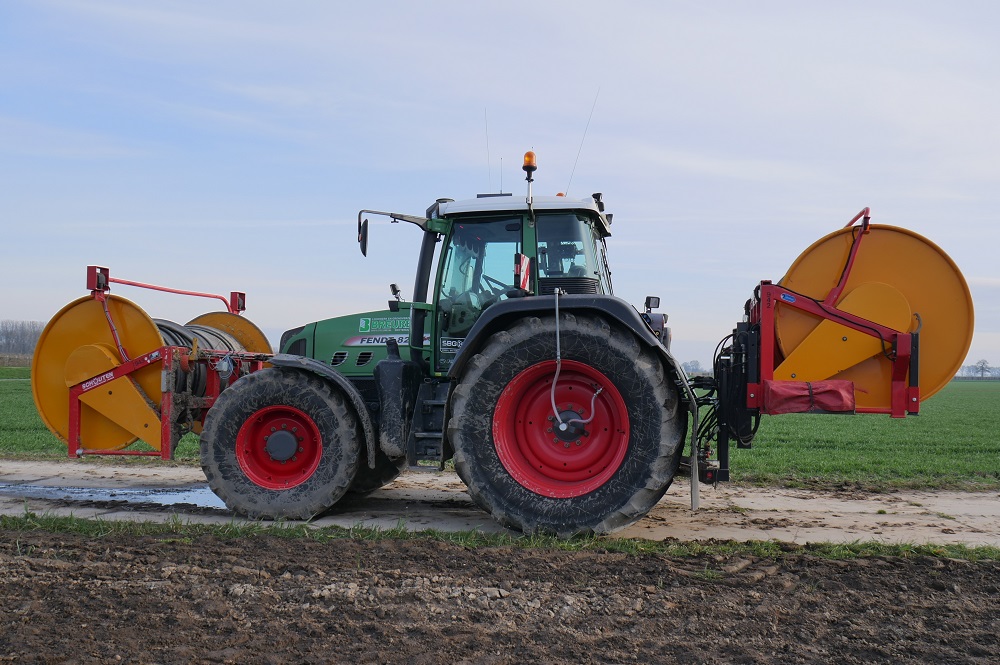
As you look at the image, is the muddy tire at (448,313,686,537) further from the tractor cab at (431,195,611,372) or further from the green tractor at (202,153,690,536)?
the tractor cab at (431,195,611,372)

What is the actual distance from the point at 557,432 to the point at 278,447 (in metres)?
2.49

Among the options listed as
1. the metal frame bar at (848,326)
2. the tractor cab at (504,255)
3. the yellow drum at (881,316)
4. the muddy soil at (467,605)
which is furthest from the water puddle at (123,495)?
the yellow drum at (881,316)

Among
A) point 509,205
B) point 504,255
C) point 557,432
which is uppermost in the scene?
point 509,205

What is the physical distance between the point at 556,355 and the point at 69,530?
13.4 ft

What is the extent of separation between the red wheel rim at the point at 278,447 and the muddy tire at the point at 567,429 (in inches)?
61.5

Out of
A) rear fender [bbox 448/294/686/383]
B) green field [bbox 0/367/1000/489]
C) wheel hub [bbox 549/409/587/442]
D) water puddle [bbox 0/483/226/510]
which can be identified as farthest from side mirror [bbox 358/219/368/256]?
green field [bbox 0/367/1000/489]

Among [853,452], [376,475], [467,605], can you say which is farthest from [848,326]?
[853,452]

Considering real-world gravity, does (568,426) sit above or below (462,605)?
above

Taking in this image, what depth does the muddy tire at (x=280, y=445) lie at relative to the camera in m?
6.86

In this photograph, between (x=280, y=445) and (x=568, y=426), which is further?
(x=280, y=445)

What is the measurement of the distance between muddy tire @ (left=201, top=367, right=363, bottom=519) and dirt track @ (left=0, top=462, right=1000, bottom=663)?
977 mm

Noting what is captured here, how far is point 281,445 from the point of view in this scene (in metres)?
6.97

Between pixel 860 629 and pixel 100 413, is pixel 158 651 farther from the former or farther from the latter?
pixel 100 413

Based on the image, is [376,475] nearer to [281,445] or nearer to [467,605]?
[281,445]
